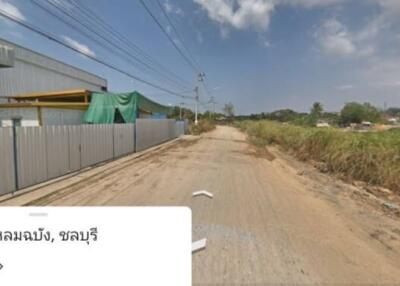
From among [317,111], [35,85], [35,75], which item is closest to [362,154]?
[35,85]

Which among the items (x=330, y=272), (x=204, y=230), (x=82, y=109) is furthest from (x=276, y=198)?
(x=82, y=109)

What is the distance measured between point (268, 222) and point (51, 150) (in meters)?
6.67

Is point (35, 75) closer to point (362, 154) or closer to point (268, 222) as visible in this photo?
point (362, 154)

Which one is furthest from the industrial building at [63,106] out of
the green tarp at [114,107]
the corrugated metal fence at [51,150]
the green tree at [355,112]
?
the green tree at [355,112]

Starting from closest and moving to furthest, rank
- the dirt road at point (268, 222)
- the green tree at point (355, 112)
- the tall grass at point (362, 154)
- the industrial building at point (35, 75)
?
1. the dirt road at point (268, 222)
2. the tall grass at point (362, 154)
3. the industrial building at point (35, 75)
4. the green tree at point (355, 112)

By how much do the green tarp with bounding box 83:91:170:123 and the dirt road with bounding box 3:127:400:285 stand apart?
7.97 meters

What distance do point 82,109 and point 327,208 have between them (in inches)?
717

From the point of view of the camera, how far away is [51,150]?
28.4 feet

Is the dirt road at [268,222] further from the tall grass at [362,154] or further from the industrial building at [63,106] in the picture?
the industrial building at [63,106]

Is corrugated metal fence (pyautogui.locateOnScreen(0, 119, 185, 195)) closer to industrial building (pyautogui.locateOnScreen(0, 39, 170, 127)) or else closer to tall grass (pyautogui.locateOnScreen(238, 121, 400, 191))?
industrial building (pyautogui.locateOnScreen(0, 39, 170, 127))

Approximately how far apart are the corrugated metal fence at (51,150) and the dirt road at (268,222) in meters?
0.64

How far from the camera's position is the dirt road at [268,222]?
3.60 metres

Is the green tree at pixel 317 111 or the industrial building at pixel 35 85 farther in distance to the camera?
the green tree at pixel 317 111

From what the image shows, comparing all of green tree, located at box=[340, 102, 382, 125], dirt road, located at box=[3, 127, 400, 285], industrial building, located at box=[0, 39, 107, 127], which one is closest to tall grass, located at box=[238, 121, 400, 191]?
dirt road, located at box=[3, 127, 400, 285]
